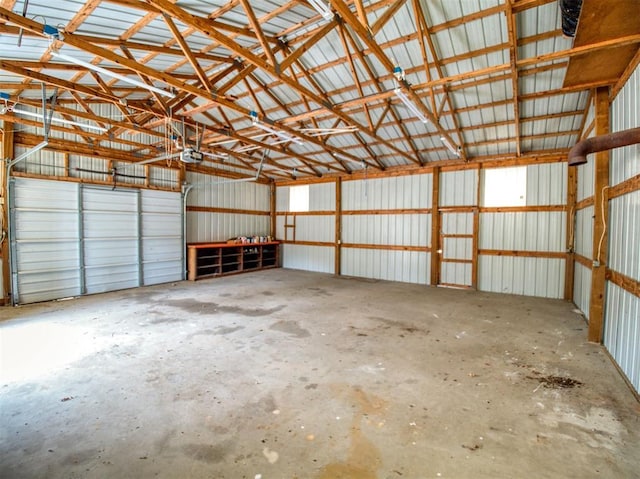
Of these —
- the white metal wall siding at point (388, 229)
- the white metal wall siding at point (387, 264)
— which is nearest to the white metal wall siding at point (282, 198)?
the white metal wall siding at point (388, 229)

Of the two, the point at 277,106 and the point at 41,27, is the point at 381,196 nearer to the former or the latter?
the point at 277,106

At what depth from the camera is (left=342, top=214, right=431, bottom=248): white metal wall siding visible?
918 cm

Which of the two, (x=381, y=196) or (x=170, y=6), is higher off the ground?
(x=170, y=6)

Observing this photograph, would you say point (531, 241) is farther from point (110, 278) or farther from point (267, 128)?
point (110, 278)

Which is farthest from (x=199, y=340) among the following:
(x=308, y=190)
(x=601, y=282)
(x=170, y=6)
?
(x=308, y=190)

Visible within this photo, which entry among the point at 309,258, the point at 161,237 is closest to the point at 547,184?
the point at 309,258

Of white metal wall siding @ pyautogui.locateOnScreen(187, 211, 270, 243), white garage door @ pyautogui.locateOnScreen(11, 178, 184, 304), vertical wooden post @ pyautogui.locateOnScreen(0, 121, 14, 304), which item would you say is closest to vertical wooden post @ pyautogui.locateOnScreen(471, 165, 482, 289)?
white metal wall siding @ pyautogui.locateOnScreen(187, 211, 270, 243)

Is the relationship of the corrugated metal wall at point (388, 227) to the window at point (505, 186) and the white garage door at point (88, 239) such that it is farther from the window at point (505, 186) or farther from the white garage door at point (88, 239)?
the white garage door at point (88, 239)

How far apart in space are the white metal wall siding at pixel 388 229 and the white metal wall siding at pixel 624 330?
5.21 meters

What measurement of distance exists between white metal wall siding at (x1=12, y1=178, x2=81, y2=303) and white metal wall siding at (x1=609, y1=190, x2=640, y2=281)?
994cm

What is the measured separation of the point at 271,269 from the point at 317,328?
7.15 m

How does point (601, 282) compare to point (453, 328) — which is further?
point (453, 328)

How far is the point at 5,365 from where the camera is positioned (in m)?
3.56

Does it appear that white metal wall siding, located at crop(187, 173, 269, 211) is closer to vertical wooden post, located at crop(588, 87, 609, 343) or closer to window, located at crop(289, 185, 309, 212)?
window, located at crop(289, 185, 309, 212)
